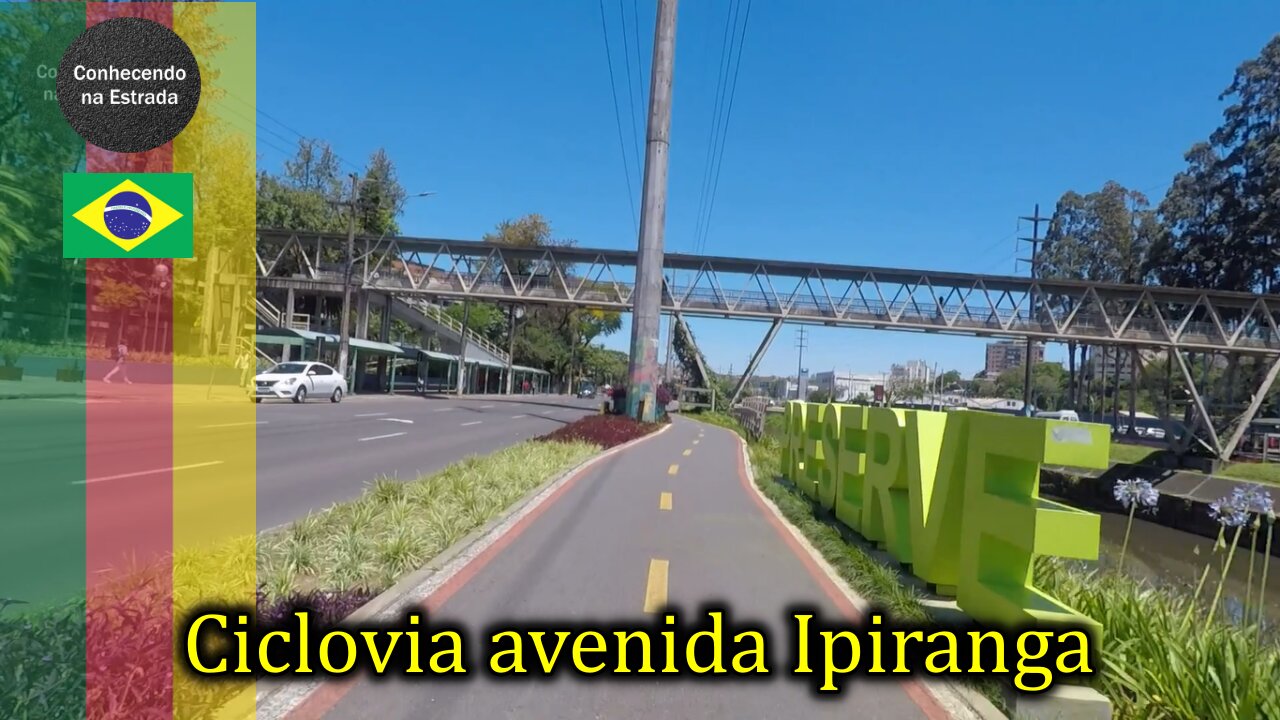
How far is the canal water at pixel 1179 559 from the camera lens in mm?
13391

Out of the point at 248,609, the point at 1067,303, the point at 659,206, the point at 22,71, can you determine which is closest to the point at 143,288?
the point at 22,71

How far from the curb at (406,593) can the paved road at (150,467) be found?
198cm

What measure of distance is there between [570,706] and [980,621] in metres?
3.11

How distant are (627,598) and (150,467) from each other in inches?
316

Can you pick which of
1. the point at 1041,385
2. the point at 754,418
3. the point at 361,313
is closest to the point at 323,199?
the point at 361,313

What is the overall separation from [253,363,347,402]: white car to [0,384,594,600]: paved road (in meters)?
6.21

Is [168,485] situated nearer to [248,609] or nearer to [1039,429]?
[248,609]

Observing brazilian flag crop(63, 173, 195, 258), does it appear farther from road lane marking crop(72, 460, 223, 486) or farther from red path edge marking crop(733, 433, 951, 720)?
red path edge marking crop(733, 433, 951, 720)

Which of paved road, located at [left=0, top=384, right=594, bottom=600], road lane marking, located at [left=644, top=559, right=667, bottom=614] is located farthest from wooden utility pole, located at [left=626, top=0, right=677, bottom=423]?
road lane marking, located at [left=644, top=559, right=667, bottom=614]

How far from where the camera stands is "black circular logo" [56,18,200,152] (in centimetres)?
921

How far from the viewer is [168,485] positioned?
9703 millimetres

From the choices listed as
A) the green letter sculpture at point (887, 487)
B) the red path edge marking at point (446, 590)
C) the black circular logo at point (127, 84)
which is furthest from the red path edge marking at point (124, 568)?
the green letter sculpture at point (887, 487)

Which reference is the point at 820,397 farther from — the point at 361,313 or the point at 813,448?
the point at 813,448

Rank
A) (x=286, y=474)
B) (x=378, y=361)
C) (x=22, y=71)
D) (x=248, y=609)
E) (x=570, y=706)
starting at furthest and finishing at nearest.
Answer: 1. (x=378, y=361)
2. (x=22, y=71)
3. (x=286, y=474)
4. (x=248, y=609)
5. (x=570, y=706)
